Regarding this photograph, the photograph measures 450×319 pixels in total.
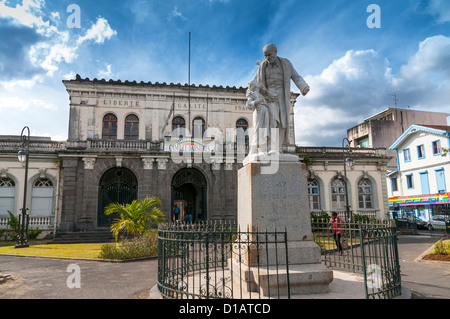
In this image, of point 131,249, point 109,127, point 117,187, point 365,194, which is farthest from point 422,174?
point 131,249

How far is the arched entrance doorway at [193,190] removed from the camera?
22.3 meters

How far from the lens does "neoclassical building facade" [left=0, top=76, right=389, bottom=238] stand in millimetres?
20938

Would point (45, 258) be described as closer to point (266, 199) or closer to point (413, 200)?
point (266, 199)

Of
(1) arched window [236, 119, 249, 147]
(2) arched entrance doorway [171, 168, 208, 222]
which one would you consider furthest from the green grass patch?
(1) arched window [236, 119, 249, 147]

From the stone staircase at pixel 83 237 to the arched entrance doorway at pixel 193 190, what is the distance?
4.88m

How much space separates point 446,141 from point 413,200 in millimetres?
7017

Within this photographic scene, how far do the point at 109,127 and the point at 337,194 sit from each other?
19.3m

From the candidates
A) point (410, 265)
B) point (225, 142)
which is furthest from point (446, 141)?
point (410, 265)

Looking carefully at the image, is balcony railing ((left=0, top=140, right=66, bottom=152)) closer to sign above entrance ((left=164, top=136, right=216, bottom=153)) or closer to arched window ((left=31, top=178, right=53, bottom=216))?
arched window ((left=31, top=178, right=53, bottom=216))

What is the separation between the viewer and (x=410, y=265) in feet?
33.5

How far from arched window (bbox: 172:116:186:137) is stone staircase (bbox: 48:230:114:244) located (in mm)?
8911

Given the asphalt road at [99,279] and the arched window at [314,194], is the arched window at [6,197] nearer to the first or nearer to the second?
the asphalt road at [99,279]

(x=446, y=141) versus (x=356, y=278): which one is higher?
(x=446, y=141)
